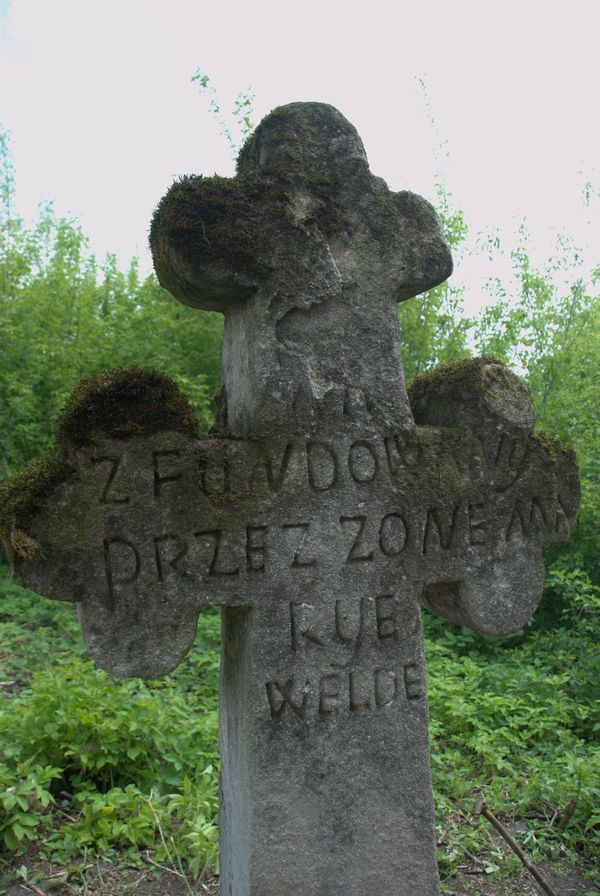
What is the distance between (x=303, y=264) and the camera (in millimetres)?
2428

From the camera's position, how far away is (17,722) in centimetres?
395

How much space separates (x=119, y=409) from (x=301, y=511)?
2.08ft

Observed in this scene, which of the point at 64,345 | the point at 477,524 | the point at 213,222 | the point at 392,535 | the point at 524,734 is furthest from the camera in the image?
the point at 64,345

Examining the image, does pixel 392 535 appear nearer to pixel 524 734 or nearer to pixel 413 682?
pixel 413 682

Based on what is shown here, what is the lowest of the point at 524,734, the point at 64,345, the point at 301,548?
the point at 524,734

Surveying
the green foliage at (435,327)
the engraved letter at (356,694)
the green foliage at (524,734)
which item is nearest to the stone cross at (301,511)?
the engraved letter at (356,694)

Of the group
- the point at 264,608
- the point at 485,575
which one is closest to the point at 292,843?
the point at 264,608

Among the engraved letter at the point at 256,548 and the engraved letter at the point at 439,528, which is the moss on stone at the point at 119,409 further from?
the engraved letter at the point at 439,528

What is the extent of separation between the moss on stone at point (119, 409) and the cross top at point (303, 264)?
285 millimetres

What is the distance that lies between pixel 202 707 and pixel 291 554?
2692mm

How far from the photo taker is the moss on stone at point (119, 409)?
2.18 metres

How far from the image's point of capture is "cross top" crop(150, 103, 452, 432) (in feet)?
7.66

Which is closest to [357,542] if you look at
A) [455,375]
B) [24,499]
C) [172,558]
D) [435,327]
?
[172,558]

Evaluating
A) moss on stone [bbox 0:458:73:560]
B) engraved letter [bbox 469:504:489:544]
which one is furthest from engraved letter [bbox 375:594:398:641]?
moss on stone [bbox 0:458:73:560]
